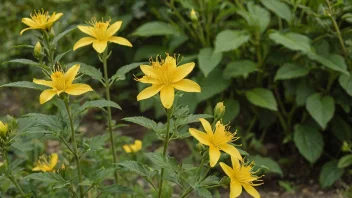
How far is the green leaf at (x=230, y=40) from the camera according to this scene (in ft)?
8.56

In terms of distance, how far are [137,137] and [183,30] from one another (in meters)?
0.67

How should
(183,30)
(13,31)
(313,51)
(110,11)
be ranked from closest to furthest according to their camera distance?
(313,51), (183,30), (110,11), (13,31)

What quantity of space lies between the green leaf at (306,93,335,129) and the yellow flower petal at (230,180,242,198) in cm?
118

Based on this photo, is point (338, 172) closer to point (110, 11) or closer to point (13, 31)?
point (110, 11)

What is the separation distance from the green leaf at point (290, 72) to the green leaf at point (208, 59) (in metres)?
0.30

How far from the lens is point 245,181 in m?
1.50

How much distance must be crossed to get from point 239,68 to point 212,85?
0.17 metres

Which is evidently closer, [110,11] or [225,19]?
[225,19]

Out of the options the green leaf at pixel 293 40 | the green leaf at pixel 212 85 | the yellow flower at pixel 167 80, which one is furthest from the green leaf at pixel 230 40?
the yellow flower at pixel 167 80

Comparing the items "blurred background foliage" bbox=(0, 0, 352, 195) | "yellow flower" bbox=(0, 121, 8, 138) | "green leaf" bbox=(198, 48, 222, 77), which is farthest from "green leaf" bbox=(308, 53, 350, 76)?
"yellow flower" bbox=(0, 121, 8, 138)

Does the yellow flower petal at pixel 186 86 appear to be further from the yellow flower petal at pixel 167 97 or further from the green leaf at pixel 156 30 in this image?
the green leaf at pixel 156 30

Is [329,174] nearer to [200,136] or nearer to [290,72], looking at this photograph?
[290,72]

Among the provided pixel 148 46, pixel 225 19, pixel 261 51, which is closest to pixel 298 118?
pixel 261 51

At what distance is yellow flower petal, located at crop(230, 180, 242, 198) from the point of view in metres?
1.44
